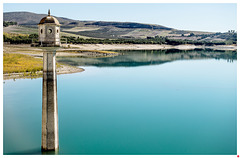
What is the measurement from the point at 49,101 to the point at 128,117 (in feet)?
33.6

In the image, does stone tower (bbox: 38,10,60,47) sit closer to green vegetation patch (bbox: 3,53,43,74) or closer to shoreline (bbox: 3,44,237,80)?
shoreline (bbox: 3,44,237,80)

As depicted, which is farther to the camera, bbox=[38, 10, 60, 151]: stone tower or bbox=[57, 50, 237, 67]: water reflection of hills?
bbox=[57, 50, 237, 67]: water reflection of hills

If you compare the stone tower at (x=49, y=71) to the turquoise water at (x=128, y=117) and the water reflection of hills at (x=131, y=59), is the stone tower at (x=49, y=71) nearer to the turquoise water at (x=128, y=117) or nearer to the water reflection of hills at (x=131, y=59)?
the turquoise water at (x=128, y=117)

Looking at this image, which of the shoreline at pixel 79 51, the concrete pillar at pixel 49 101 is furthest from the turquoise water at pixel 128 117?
the shoreline at pixel 79 51

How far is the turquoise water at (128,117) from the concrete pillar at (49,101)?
1.38 metres

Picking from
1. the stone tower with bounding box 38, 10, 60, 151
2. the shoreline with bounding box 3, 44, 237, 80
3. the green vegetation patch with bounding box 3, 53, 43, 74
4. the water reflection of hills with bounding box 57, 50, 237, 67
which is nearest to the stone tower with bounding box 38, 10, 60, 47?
the stone tower with bounding box 38, 10, 60, 151

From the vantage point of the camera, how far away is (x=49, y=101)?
15180 mm

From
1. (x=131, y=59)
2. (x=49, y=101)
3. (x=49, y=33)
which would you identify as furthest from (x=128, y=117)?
(x=131, y=59)

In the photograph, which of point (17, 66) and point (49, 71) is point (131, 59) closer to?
point (17, 66)

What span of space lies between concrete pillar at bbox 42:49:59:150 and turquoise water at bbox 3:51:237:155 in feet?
4.53

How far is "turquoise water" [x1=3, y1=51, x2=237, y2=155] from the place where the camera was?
18.2m

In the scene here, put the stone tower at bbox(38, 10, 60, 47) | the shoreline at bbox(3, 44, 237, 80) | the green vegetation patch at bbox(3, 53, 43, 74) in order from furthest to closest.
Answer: the green vegetation patch at bbox(3, 53, 43, 74) → the shoreline at bbox(3, 44, 237, 80) → the stone tower at bbox(38, 10, 60, 47)

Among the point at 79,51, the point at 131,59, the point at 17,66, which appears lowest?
the point at 17,66

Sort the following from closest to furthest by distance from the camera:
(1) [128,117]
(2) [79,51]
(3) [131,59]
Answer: (1) [128,117] → (3) [131,59] → (2) [79,51]
